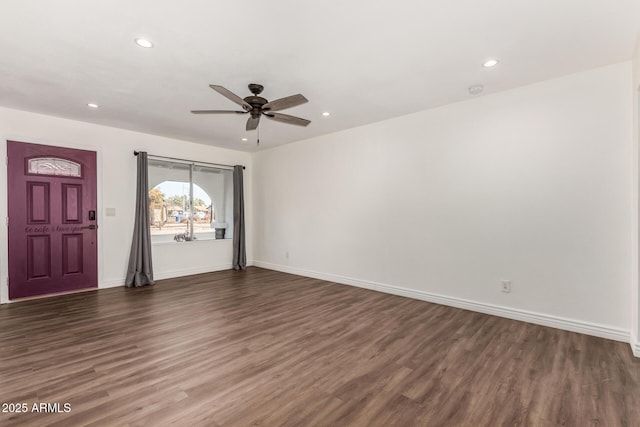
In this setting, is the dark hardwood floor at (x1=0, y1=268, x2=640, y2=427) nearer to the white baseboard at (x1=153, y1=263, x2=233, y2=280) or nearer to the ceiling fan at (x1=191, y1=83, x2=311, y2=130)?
the white baseboard at (x1=153, y1=263, x2=233, y2=280)

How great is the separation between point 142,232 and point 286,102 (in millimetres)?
3817

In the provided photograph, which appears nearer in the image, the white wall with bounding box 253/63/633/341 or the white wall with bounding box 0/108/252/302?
the white wall with bounding box 253/63/633/341

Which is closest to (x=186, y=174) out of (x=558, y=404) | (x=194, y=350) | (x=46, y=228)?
(x=46, y=228)

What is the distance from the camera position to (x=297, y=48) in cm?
258

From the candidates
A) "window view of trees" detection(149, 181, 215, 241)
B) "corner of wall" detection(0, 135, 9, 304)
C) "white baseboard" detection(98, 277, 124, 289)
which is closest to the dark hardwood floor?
"corner of wall" detection(0, 135, 9, 304)

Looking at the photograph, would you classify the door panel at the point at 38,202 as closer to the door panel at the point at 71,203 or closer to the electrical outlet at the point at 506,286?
the door panel at the point at 71,203

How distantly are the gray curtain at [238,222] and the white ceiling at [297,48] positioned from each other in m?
2.67

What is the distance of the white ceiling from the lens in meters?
2.10

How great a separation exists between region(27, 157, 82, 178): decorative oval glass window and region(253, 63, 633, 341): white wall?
398 centimetres

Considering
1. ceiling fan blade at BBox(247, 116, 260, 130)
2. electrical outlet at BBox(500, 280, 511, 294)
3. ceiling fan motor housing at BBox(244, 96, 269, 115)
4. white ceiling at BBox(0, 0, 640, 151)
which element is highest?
white ceiling at BBox(0, 0, 640, 151)

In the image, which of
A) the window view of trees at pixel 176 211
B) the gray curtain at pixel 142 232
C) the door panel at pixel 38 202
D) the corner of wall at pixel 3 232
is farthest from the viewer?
the window view of trees at pixel 176 211

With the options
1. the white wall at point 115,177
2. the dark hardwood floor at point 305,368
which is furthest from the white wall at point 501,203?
the white wall at point 115,177

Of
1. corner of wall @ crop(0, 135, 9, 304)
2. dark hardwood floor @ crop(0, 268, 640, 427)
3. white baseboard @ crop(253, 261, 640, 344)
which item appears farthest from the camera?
corner of wall @ crop(0, 135, 9, 304)

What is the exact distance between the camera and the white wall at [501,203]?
295 cm
